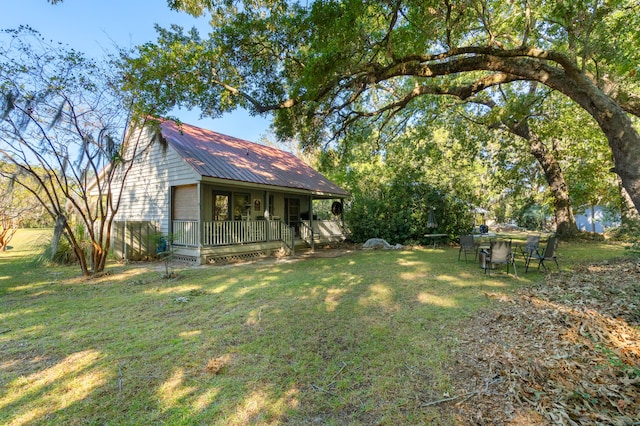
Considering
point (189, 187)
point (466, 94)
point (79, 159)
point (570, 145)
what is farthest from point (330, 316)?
point (570, 145)

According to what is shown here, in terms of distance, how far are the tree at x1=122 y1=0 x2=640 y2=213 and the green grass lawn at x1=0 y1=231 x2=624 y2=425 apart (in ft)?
15.2

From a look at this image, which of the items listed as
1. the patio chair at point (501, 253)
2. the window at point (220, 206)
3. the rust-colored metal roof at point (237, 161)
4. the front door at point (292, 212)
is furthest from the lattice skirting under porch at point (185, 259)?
the patio chair at point (501, 253)

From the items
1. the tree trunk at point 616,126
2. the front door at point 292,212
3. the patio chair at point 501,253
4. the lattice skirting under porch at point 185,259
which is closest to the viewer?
the tree trunk at point 616,126

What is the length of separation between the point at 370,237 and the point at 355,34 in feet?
36.9

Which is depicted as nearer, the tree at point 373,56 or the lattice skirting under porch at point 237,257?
the tree at point 373,56

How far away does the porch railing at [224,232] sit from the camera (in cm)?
1041

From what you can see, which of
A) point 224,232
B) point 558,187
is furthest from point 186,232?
point 558,187

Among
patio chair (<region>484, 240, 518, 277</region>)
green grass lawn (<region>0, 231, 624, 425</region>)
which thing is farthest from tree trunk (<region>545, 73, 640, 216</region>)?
green grass lawn (<region>0, 231, 624, 425</region>)

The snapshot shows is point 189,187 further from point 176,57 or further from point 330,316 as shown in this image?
point 330,316

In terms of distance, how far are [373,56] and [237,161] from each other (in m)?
7.21

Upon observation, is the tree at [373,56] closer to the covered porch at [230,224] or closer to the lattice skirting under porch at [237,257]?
the covered porch at [230,224]

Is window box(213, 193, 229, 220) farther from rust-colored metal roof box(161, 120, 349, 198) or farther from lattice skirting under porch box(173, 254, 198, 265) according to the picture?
lattice skirting under porch box(173, 254, 198, 265)

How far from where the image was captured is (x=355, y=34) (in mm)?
6094

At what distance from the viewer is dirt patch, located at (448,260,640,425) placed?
97.5 inches
